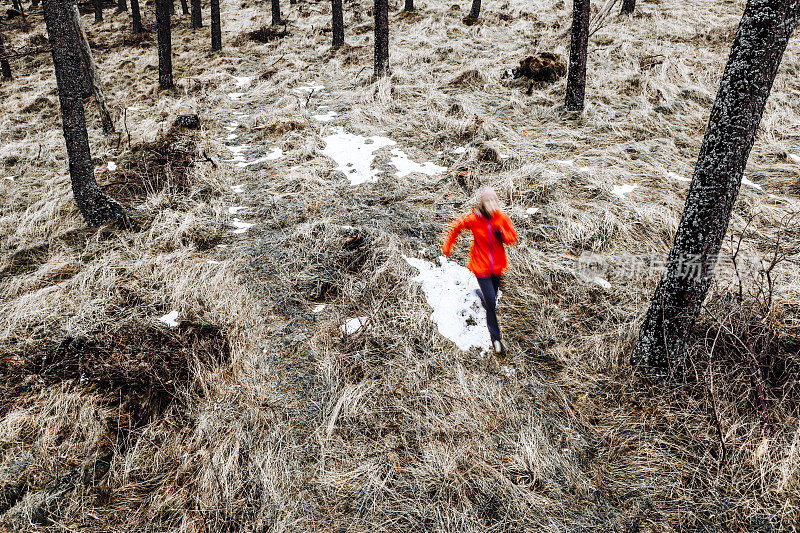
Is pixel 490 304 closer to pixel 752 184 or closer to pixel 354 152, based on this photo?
pixel 354 152

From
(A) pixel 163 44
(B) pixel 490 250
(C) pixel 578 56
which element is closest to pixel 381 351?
(B) pixel 490 250

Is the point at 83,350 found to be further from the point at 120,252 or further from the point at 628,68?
the point at 628,68

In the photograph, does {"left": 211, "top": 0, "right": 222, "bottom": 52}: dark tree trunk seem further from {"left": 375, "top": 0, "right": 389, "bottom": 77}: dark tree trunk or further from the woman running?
the woman running

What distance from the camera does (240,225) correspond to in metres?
6.36

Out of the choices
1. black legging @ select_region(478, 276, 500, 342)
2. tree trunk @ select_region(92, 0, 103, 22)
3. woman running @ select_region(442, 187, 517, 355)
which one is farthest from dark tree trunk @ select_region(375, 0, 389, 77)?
tree trunk @ select_region(92, 0, 103, 22)

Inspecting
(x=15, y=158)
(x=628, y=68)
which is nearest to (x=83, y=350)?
(x=15, y=158)

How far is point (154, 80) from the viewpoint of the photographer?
14.0 metres

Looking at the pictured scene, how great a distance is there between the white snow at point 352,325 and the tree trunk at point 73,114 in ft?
14.7

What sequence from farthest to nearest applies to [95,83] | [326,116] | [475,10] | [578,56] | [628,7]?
[475,10] < [628,7] < [326,116] < [95,83] < [578,56]

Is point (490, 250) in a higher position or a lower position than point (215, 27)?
lower

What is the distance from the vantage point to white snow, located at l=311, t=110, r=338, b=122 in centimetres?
975

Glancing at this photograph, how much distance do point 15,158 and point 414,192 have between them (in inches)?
361

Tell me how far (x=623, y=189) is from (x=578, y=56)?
13.0 ft

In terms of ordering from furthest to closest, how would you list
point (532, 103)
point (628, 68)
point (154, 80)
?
point (154, 80)
point (628, 68)
point (532, 103)
